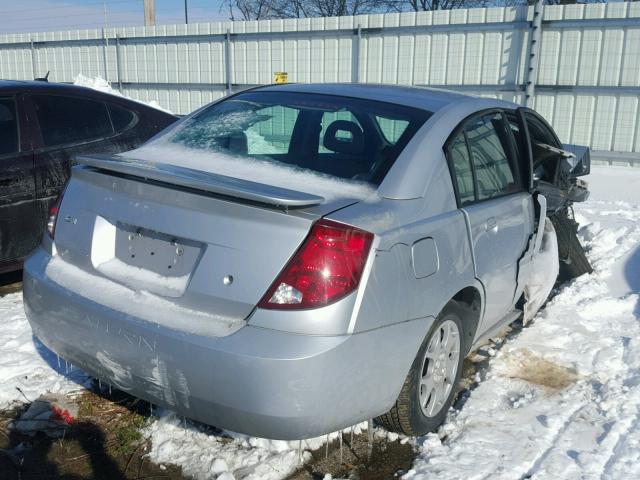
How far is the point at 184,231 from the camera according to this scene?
2436 millimetres

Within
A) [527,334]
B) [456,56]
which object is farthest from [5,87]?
[456,56]

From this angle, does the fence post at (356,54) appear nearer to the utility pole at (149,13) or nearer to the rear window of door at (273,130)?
the utility pole at (149,13)

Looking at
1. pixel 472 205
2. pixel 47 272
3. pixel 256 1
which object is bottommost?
pixel 47 272

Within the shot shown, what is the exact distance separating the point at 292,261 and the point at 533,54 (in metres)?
9.42

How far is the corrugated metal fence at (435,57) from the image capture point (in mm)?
10070

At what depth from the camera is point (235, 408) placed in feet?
7.49

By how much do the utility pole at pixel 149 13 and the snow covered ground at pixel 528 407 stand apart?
1436 cm

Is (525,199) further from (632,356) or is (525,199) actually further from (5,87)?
(5,87)

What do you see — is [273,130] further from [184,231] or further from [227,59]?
[227,59]

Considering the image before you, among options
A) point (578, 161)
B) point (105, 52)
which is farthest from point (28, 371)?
point (105, 52)

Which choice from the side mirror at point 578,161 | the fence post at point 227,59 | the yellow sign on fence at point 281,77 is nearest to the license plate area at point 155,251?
the side mirror at point 578,161

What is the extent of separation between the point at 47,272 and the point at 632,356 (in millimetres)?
3347

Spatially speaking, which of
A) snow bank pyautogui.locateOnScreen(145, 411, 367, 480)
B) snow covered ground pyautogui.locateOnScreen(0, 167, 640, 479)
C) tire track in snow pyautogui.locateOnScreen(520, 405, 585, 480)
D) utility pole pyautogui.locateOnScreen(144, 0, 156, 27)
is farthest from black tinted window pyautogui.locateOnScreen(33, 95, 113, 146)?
utility pole pyautogui.locateOnScreen(144, 0, 156, 27)

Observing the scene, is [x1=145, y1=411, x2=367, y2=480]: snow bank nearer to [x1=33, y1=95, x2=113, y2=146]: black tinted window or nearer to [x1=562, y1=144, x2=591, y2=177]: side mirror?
[x1=33, y1=95, x2=113, y2=146]: black tinted window
